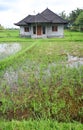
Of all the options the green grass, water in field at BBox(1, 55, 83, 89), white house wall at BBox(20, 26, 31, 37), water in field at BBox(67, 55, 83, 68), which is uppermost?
white house wall at BBox(20, 26, 31, 37)

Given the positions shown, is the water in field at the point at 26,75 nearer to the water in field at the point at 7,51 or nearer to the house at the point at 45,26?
the water in field at the point at 7,51

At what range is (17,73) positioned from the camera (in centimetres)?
789

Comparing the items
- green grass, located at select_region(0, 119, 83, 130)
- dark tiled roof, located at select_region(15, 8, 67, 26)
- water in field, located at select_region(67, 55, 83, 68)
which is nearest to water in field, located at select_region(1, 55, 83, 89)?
water in field, located at select_region(67, 55, 83, 68)

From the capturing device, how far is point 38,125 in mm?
3654

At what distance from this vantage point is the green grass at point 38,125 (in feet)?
11.7

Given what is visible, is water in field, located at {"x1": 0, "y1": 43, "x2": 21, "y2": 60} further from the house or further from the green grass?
the house

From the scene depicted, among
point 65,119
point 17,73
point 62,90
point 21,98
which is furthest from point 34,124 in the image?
point 17,73

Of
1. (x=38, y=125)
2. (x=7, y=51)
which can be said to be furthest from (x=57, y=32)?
(x=38, y=125)

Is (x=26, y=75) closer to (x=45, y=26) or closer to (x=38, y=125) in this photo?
(x=38, y=125)

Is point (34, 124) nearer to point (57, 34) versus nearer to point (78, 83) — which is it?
point (78, 83)

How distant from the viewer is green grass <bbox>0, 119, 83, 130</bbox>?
3562 mm

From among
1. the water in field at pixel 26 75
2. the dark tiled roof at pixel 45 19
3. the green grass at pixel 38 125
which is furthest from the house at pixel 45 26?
the green grass at pixel 38 125

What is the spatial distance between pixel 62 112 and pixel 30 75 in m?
3.33

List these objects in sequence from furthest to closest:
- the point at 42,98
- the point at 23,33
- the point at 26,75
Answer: the point at 23,33 → the point at 26,75 → the point at 42,98
